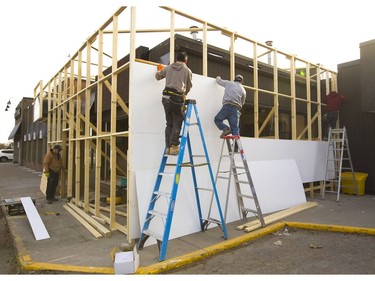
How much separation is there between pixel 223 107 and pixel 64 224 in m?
4.45

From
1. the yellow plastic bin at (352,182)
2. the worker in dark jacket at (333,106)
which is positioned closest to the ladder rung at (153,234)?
Result: the yellow plastic bin at (352,182)

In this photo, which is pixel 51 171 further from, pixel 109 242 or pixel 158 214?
pixel 158 214

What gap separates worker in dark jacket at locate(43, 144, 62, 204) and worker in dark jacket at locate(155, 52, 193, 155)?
17.7 feet

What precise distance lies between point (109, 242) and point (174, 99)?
286 cm

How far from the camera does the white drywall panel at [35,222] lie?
16.7 feet

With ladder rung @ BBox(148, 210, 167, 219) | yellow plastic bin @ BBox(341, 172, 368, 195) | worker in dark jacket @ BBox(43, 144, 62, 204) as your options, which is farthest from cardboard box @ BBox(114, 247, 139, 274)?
yellow plastic bin @ BBox(341, 172, 368, 195)

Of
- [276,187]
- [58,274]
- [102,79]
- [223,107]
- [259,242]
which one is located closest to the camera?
[58,274]

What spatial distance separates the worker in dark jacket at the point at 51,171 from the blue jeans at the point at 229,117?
18.4 ft

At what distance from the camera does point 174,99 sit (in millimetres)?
4344

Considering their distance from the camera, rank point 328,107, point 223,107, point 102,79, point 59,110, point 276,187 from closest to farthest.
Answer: point 223,107 → point 102,79 → point 276,187 → point 328,107 → point 59,110

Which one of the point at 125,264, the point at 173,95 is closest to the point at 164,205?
the point at 125,264

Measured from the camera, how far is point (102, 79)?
5828mm

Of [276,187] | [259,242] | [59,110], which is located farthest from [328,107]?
[59,110]

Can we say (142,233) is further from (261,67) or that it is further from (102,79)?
(261,67)
